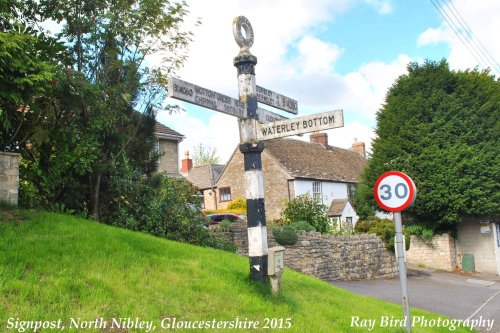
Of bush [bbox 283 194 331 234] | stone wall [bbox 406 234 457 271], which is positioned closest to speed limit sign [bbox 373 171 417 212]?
bush [bbox 283 194 331 234]

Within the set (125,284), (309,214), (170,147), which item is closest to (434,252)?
(309,214)

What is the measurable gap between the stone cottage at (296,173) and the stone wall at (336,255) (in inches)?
468

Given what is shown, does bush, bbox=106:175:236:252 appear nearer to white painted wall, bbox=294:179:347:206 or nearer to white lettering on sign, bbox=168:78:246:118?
white lettering on sign, bbox=168:78:246:118

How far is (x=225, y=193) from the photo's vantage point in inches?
1542

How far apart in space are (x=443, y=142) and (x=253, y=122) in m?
18.8

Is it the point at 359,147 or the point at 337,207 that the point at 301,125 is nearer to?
the point at 337,207

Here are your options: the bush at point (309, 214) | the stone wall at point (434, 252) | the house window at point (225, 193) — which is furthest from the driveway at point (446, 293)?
the house window at point (225, 193)

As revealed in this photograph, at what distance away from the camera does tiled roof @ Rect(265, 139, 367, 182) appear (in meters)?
34.1

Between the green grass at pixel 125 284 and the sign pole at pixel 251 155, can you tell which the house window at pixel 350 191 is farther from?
the sign pole at pixel 251 155

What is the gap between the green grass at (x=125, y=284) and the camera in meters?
4.83

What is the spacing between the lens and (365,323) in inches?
285

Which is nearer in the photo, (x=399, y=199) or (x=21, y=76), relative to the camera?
(x=399, y=199)

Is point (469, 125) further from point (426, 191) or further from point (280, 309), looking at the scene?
point (280, 309)

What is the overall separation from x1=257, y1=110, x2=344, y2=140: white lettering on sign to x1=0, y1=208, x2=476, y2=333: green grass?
2.22 meters
